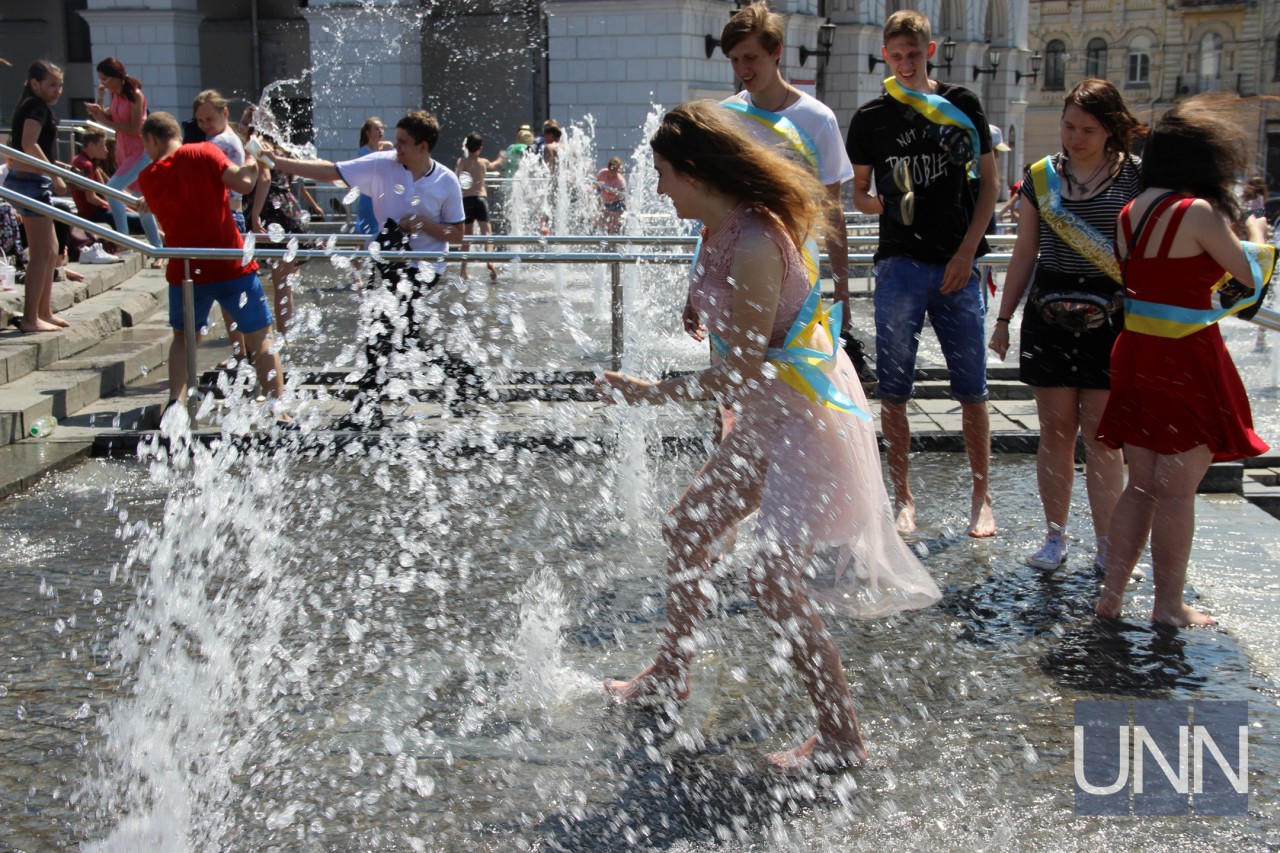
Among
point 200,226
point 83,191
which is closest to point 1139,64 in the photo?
point 83,191

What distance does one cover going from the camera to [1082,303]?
481 centimetres

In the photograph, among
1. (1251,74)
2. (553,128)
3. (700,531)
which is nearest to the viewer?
(700,531)

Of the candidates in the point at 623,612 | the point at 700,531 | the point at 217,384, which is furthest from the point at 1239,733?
the point at 217,384

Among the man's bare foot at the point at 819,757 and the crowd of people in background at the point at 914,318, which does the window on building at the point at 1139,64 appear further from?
the man's bare foot at the point at 819,757

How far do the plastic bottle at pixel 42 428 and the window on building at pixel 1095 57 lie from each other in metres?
69.8

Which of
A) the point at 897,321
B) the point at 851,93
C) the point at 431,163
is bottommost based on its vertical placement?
the point at 897,321

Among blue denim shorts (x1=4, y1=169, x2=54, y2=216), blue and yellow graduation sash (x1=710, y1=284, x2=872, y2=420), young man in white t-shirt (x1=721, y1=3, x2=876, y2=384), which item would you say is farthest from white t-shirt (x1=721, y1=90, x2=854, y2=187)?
blue denim shorts (x1=4, y1=169, x2=54, y2=216)

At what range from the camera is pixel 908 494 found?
18.3 feet

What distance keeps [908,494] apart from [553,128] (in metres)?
14.6

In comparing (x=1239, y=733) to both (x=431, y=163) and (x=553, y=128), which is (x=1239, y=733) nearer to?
(x=431, y=163)

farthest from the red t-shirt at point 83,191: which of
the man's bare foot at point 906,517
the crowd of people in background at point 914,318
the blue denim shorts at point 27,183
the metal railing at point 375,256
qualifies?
the man's bare foot at point 906,517

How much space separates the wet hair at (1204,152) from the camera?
4.19 m

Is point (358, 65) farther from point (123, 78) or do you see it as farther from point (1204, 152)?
point (1204, 152)

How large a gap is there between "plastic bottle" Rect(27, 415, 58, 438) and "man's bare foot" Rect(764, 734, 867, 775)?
521cm
